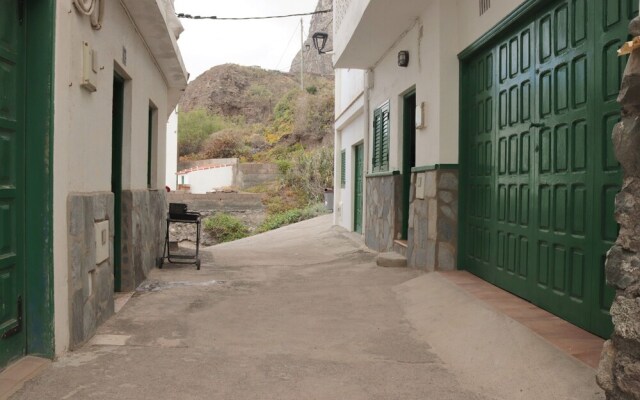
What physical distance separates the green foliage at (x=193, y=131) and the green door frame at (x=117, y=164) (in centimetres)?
3483

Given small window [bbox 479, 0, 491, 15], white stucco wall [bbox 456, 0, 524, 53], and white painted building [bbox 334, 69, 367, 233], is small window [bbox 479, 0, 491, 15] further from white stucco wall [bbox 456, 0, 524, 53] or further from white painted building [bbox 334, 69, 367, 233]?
white painted building [bbox 334, 69, 367, 233]

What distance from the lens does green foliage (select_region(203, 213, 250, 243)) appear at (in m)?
19.7

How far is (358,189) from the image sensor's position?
12688 mm

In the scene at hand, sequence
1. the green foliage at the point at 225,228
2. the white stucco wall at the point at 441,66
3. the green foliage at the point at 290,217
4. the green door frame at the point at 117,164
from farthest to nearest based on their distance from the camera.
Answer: the green foliage at the point at 290,217, the green foliage at the point at 225,228, the white stucco wall at the point at 441,66, the green door frame at the point at 117,164

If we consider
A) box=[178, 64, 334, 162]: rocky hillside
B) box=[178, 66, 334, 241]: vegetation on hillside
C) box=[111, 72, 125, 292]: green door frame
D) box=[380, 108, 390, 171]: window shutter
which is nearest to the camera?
box=[111, 72, 125, 292]: green door frame

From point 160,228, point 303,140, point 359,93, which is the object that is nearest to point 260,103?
point 303,140

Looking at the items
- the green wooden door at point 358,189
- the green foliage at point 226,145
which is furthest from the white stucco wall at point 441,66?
the green foliage at point 226,145

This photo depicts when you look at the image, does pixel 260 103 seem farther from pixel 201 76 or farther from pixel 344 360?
pixel 344 360

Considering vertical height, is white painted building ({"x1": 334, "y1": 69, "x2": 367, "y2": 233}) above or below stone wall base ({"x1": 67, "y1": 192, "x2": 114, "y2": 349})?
above

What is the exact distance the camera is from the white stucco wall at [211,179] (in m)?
26.2

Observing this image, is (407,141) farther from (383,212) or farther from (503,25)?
(503,25)

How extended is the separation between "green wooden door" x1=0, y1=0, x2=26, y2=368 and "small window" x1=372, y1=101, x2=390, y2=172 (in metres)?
6.47

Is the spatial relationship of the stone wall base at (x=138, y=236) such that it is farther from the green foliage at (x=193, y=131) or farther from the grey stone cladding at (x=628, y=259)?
the green foliage at (x=193, y=131)

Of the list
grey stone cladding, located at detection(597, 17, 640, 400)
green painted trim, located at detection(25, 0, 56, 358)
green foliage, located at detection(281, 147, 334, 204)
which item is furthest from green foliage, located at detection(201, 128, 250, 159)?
grey stone cladding, located at detection(597, 17, 640, 400)
